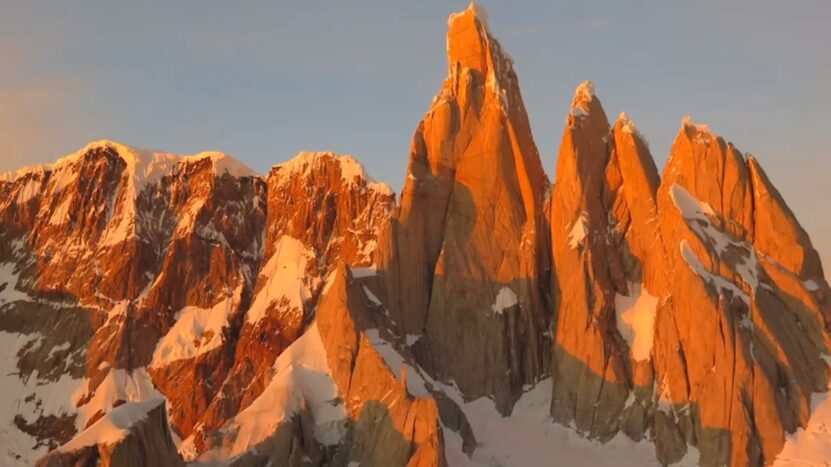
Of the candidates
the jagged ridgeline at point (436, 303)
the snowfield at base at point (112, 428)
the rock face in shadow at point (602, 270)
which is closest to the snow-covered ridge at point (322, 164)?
the jagged ridgeline at point (436, 303)

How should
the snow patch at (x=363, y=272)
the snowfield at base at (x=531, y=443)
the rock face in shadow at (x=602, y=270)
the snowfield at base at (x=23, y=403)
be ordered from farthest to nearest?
1. the snowfield at base at (x=23, y=403)
2. the snow patch at (x=363, y=272)
3. the rock face in shadow at (x=602, y=270)
4. the snowfield at base at (x=531, y=443)

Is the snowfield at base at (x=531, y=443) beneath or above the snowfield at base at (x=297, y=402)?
beneath

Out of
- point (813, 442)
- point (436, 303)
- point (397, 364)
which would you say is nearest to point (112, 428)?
point (397, 364)

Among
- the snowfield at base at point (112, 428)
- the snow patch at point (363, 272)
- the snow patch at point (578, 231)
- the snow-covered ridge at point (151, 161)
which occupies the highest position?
the snow-covered ridge at point (151, 161)

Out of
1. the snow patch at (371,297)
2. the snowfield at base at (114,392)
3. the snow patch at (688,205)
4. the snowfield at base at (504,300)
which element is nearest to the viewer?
the snow patch at (688,205)

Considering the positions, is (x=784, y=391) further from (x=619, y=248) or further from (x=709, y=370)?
(x=619, y=248)

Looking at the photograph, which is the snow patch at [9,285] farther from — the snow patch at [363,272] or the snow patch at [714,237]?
the snow patch at [714,237]

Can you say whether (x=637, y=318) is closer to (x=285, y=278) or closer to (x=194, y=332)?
(x=285, y=278)
